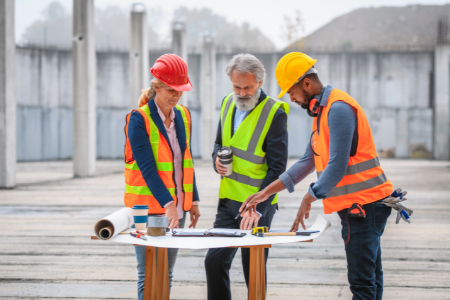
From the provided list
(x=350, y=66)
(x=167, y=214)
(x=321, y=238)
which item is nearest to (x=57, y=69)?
(x=350, y=66)

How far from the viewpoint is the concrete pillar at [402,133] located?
27109 millimetres

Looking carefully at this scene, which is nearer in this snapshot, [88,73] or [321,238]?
[321,238]

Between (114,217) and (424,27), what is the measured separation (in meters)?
83.7

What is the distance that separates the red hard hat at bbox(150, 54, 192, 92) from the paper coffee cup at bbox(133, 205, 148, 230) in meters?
0.70

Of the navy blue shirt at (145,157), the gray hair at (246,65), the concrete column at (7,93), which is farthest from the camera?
the concrete column at (7,93)

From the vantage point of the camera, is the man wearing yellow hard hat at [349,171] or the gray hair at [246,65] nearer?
the man wearing yellow hard hat at [349,171]

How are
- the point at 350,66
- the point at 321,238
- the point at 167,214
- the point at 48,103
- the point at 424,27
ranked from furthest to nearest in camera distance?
the point at 424,27
the point at 350,66
the point at 48,103
the point at 321,238
the point at 167,214

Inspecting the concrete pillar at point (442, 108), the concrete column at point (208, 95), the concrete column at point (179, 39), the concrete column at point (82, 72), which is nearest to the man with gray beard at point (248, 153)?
the concrete column at point (82, 72)

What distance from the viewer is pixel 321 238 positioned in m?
5.62

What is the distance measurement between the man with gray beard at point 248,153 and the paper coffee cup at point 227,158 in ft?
0.10

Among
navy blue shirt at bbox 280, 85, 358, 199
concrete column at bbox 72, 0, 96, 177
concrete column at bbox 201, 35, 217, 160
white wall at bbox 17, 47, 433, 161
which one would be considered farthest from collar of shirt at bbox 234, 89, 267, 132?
white wall at bbox 17, 47, 433, 161

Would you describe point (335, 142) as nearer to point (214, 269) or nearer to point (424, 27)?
point (214, 269)

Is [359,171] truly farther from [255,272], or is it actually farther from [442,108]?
[442,108]

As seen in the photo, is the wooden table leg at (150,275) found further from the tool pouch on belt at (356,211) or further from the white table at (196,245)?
the tool pouch on belt at (356,211)
